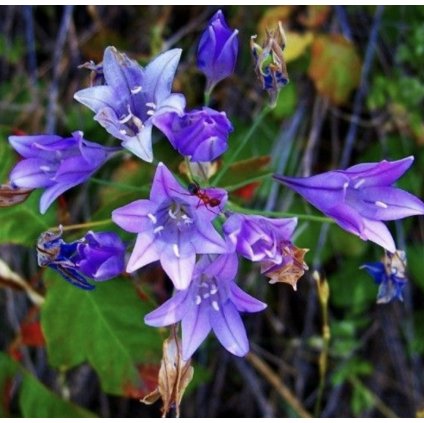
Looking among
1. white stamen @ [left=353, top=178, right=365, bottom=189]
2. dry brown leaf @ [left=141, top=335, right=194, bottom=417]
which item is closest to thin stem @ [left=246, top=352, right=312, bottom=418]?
dry brown leaf @ [left=141, top=335, right=194, bottom=417]

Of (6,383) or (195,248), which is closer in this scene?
(195,248)

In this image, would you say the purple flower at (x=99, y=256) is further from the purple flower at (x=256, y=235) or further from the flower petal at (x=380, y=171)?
the flower petal at (x=380, y=171)

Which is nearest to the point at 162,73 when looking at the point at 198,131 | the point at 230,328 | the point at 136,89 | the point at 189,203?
the point at 136,89

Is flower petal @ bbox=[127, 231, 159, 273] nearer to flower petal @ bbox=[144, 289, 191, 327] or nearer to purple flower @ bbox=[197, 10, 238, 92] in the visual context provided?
flower petal @ bbox=[144, 289, 191, 327]

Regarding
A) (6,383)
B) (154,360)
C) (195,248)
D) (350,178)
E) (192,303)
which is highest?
(350,178)

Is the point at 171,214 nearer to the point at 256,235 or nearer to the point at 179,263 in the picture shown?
the point at 179,263

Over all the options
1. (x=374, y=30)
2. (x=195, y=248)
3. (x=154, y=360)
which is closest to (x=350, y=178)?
(x=195, y=248)

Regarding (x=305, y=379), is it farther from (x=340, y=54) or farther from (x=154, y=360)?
(x=340, y=54)

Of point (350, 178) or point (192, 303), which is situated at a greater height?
point (350, 178)
